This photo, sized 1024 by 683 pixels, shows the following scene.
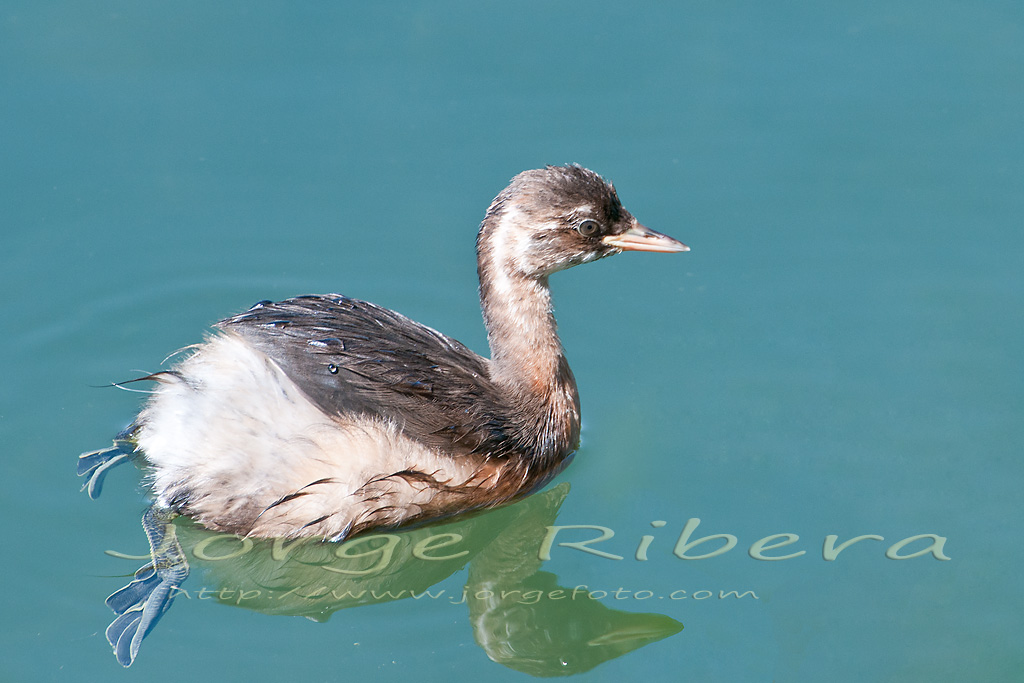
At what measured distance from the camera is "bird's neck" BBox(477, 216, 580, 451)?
221 inches

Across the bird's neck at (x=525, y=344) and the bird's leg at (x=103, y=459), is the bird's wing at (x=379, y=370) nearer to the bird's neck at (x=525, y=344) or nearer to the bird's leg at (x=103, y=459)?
the bird's neck at (x=525, y=344)

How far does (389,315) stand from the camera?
556cm

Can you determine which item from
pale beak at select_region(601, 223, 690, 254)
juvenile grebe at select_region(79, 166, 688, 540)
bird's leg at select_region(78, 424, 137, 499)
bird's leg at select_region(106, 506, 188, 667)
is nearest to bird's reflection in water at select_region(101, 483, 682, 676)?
bird's leg at select_region(106, 506, 188, 667)

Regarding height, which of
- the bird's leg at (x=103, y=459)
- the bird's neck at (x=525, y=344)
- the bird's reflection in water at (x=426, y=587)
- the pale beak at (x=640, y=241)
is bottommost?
the bird's reflection in water at (x=426, y=587)

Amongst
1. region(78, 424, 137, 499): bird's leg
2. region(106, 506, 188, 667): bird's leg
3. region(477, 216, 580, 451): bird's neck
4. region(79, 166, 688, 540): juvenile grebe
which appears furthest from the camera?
region(477, 216, 580, 451): bird's neck

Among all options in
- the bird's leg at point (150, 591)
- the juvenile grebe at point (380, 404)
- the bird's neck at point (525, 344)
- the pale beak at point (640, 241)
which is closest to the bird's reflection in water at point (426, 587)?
the bird's leg at point (150, 591)

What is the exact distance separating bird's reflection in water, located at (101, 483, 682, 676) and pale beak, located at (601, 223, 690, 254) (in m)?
1.42

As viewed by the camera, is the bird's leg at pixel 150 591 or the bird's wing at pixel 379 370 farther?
the bird's wing at pixel 379 370

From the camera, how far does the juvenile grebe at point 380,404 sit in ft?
16.4

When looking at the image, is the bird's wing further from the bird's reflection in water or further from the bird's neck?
the bird's reflection in water

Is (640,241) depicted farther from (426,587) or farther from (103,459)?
(103,459)

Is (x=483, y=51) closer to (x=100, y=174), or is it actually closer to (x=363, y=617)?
(x=100, y=174)

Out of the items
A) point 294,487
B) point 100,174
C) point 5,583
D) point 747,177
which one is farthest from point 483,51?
point 5,583

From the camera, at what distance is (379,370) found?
5152 mm
